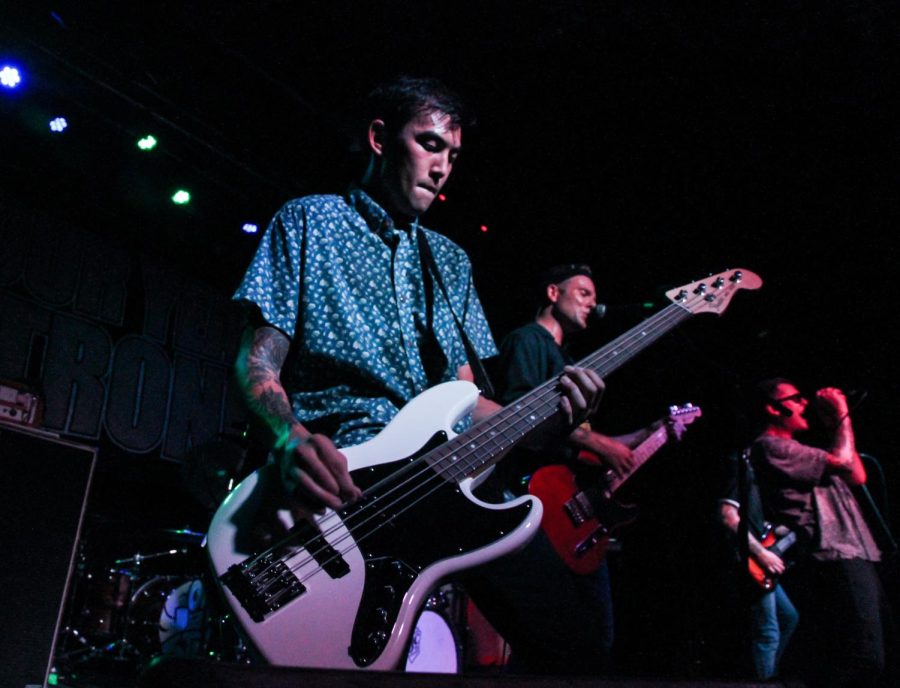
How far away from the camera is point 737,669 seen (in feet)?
13.9

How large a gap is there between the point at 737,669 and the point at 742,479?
158 cm

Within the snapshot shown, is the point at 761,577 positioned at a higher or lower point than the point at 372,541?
lower

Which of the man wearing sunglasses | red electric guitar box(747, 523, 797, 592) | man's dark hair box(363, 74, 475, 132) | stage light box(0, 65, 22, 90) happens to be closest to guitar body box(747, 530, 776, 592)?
red electric guitar box(747, 523, 797, 592)

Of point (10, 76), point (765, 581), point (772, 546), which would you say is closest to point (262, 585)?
point (765, 581)

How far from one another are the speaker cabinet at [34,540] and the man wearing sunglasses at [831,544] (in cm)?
429

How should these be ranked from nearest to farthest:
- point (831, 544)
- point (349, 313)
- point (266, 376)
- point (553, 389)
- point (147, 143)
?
point (266, 376)
point (349, 313)
point (553, 389)
point (831, 544)
point (147, 143)

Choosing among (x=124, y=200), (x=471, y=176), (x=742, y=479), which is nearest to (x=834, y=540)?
(x=742, y=479)

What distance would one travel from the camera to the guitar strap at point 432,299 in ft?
7.66

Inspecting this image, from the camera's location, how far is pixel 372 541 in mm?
1587

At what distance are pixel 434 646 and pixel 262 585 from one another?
2.46 metres

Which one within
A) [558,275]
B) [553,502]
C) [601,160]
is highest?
[601,160]

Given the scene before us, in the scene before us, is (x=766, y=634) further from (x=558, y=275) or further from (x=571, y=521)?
(x=558, y=275)

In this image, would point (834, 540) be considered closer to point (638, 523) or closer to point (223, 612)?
point (638, 523)

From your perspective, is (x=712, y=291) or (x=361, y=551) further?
(x=712, y=291)
